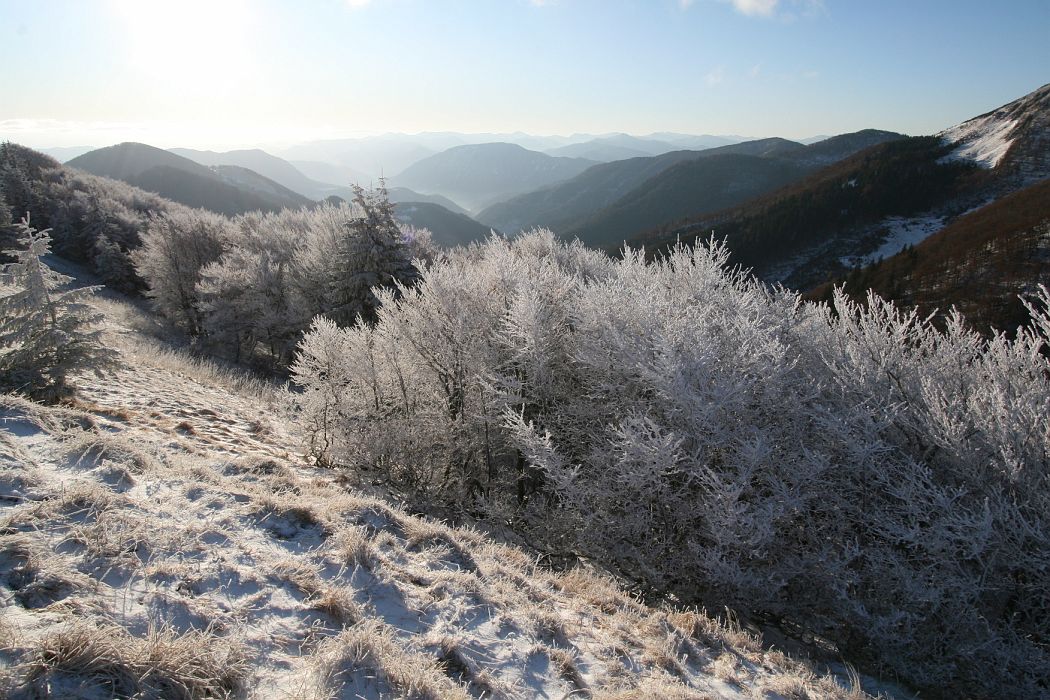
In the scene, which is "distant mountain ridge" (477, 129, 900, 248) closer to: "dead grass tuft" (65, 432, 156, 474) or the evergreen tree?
the evergreen tree

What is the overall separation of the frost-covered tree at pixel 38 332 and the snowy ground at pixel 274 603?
5.53ft

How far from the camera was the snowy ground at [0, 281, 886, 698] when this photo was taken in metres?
2.83

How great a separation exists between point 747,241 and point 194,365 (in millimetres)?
79602

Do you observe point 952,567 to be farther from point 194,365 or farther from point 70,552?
point 194,365

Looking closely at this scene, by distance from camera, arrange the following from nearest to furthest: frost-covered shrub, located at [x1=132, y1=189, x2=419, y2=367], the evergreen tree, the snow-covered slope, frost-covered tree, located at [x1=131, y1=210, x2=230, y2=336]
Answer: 1. the evergreen tree
2. frost-covered shrub, located at [x1=132, y1=189, x2=419, y2=367]
3. frost-covered tree, located at [x1=131, y1=210, x2=230, y2=336]
4. the snow-covered slope

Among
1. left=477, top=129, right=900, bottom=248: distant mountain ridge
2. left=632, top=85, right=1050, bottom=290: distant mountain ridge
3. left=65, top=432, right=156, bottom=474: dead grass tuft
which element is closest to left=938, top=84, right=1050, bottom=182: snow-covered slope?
left=632, top=85, right=1050, bottom=290: distant mountain ridge

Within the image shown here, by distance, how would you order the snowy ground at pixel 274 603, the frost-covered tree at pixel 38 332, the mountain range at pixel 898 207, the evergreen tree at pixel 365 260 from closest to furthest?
the snowy ground at pixel 274 603, the frost-covered tree at pixel 38 332, the evergreen tree at pixel 365 260, the mountain range at pixel 898 207

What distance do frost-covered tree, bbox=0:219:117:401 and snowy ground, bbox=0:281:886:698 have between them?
168 cm

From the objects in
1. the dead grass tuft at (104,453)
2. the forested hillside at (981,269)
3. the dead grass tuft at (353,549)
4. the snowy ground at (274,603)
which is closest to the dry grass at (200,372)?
the dead grass tuft at (104,453)

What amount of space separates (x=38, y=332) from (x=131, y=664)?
795cm

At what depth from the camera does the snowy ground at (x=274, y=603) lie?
283 centimetres

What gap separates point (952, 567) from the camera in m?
6.17

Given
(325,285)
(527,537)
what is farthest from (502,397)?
(325,285)

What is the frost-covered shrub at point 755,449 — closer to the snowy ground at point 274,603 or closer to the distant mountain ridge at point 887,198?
the snowy ground at point 274,603
